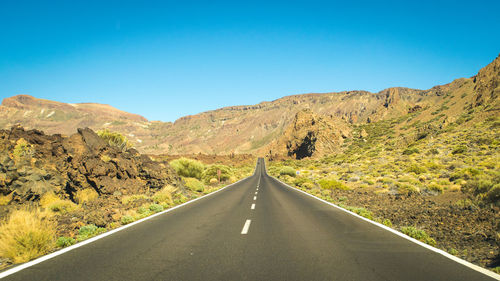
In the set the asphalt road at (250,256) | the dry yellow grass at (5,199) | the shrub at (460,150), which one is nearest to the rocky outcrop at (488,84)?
the shrub at (460,150)

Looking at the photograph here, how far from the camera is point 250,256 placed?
4.50 meters

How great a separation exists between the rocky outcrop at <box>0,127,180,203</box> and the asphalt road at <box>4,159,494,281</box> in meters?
5.74

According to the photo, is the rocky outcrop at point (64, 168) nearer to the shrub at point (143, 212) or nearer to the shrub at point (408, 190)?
the shrub at point (143, 212)

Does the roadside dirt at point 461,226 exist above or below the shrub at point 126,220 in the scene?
above

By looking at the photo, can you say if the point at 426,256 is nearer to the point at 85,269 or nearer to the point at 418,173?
the point at 85,269

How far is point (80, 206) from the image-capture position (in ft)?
31.9

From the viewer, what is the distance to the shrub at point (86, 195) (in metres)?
10.4

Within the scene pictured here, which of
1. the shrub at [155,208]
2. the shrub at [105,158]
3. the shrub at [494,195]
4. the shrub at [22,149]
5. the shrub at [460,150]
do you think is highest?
the shrub at [460,150]

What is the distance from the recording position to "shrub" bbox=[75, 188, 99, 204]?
410 inches

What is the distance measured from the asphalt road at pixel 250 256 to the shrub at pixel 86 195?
5.12 m

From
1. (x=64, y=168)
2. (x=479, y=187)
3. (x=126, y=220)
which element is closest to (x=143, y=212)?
(x=126, y=220)

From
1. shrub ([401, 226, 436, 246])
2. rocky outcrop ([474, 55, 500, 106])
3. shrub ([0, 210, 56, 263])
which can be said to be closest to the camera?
shrub ([0, 210, 56, 263])

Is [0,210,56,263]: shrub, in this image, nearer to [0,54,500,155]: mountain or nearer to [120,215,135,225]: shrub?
[120,215,135,225]: shrub

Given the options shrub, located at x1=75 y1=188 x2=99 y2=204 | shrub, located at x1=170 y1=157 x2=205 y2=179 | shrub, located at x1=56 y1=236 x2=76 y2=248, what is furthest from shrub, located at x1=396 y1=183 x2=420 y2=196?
shrub, located at x1=170 y1=157 x2=205 y2=179
